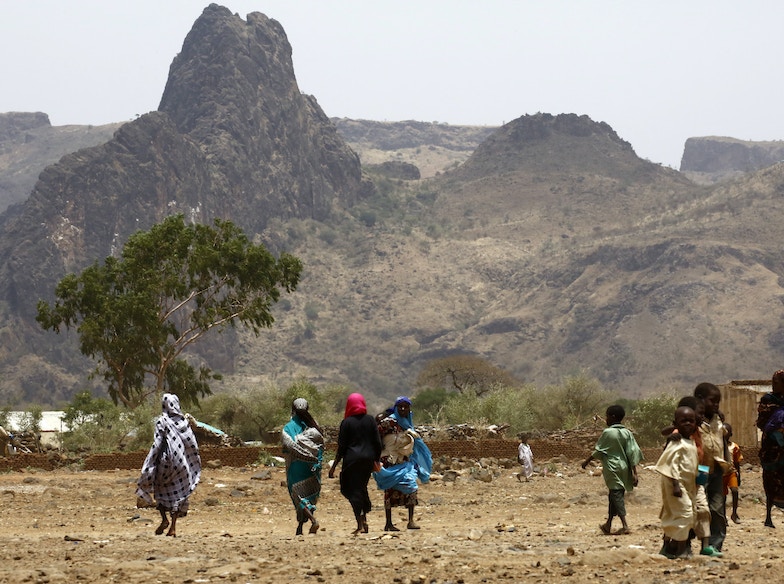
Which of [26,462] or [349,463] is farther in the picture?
[26,462]

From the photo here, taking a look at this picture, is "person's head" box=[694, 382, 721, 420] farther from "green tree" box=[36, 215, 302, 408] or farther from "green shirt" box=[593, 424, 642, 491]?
"green tree" box=[36, 215, 302, 408]

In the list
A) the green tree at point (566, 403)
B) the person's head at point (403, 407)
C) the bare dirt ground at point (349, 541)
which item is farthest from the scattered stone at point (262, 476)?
the green tree at point (566, 403)

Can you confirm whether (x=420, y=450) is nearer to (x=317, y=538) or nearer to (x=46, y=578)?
(x=317, y=538)

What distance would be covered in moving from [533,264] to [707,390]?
451 ft

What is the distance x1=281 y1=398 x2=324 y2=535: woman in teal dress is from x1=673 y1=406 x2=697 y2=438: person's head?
161 inches

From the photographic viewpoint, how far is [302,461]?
12.8m

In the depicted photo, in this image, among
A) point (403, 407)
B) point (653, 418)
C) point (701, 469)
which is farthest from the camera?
point (653, 418)

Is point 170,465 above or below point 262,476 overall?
above

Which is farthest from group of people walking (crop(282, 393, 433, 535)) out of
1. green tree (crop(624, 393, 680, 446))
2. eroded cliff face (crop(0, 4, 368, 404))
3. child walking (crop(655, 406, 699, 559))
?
eroded cliff face (crop(0, 4, 368, 404))

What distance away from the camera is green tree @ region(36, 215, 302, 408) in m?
38.4

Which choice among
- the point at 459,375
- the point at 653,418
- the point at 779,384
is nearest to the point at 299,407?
the point at 779,384

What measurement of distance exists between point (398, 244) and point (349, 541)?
142 metres

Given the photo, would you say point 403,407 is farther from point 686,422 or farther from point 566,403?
point 566,403

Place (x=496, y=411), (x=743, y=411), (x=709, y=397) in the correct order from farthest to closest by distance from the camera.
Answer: (x=496, y=411)
(x=743, y=411)
(x=709, y=397)
